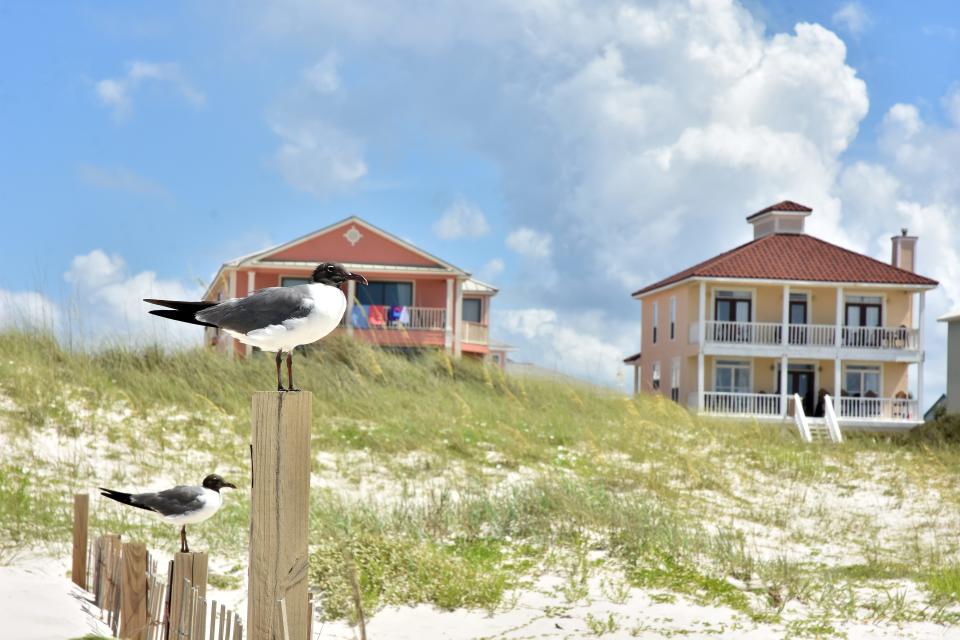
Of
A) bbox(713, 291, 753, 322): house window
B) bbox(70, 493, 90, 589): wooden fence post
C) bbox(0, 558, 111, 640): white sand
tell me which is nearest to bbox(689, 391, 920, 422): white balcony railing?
bbox(713, 291, 753, 322): house window

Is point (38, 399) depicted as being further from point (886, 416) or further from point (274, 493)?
point (886, 416)

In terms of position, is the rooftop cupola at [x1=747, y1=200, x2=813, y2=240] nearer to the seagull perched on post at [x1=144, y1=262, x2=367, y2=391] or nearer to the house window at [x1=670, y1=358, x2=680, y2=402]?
the house window at [x1=670, y1=358, x2=680, y2=402]

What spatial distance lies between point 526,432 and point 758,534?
5216 millimetres

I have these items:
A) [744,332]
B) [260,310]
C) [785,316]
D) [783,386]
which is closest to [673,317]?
[744,332]

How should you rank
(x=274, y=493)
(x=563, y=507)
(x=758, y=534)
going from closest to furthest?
(x=274, y=493), (x=563, y=507), (x=758, y=534)

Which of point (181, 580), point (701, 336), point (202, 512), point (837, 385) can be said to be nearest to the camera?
point (181, 580)

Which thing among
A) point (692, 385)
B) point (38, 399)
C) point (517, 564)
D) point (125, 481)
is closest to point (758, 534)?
point (517, 564)

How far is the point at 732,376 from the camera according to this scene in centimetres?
3528

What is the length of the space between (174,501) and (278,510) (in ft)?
9.38

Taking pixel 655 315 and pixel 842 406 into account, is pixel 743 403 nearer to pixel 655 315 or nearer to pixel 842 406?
pixel 842 406

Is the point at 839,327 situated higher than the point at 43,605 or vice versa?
the point at 839,327

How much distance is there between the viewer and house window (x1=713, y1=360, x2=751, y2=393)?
35188 mm

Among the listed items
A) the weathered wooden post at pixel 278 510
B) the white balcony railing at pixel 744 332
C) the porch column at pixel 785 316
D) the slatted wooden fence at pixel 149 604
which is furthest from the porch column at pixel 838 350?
the weathered wooden post at pixel 278 510

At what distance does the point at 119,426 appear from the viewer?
1413cm
